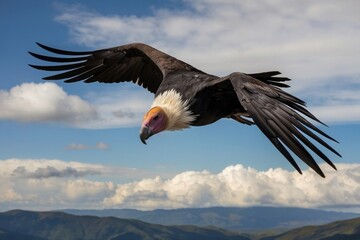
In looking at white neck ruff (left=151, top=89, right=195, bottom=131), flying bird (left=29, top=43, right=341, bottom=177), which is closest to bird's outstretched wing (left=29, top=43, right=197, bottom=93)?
flying bird (left=29, top=43, right=341, bottom=177)

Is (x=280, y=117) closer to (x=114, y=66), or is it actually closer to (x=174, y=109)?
(x=174, y=109)

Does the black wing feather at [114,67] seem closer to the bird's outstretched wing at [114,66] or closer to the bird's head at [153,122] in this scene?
the bird's outstretched wing at [114,66]

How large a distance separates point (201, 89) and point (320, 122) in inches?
155

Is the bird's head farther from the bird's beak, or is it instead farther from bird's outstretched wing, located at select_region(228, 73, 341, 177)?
bird's outstretched wing, located at select_region(228, 73, 341, 177)

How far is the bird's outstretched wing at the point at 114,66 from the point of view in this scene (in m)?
17.4

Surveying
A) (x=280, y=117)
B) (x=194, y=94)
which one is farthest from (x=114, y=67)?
(x=280, y=117)

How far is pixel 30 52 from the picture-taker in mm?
15922

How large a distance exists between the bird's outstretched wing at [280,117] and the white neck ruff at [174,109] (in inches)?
58.4

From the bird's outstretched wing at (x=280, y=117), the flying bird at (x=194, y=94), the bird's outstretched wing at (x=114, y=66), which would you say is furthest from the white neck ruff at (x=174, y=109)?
the bird's outstretched wing at (x=114, y=66)

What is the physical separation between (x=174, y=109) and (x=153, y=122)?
0.91 metres

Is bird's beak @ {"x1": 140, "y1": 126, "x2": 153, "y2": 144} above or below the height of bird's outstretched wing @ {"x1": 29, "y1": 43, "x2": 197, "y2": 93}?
below

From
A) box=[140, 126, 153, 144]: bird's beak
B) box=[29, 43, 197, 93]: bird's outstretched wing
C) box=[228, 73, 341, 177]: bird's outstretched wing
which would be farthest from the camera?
box=[29, 43, 197, 93]: bird's outstretched wing

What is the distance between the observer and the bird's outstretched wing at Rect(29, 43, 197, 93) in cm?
1744

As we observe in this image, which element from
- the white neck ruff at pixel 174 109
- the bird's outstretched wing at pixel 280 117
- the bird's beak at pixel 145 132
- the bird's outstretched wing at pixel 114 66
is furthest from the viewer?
the bird's outstretched wing at pixel 114 66
